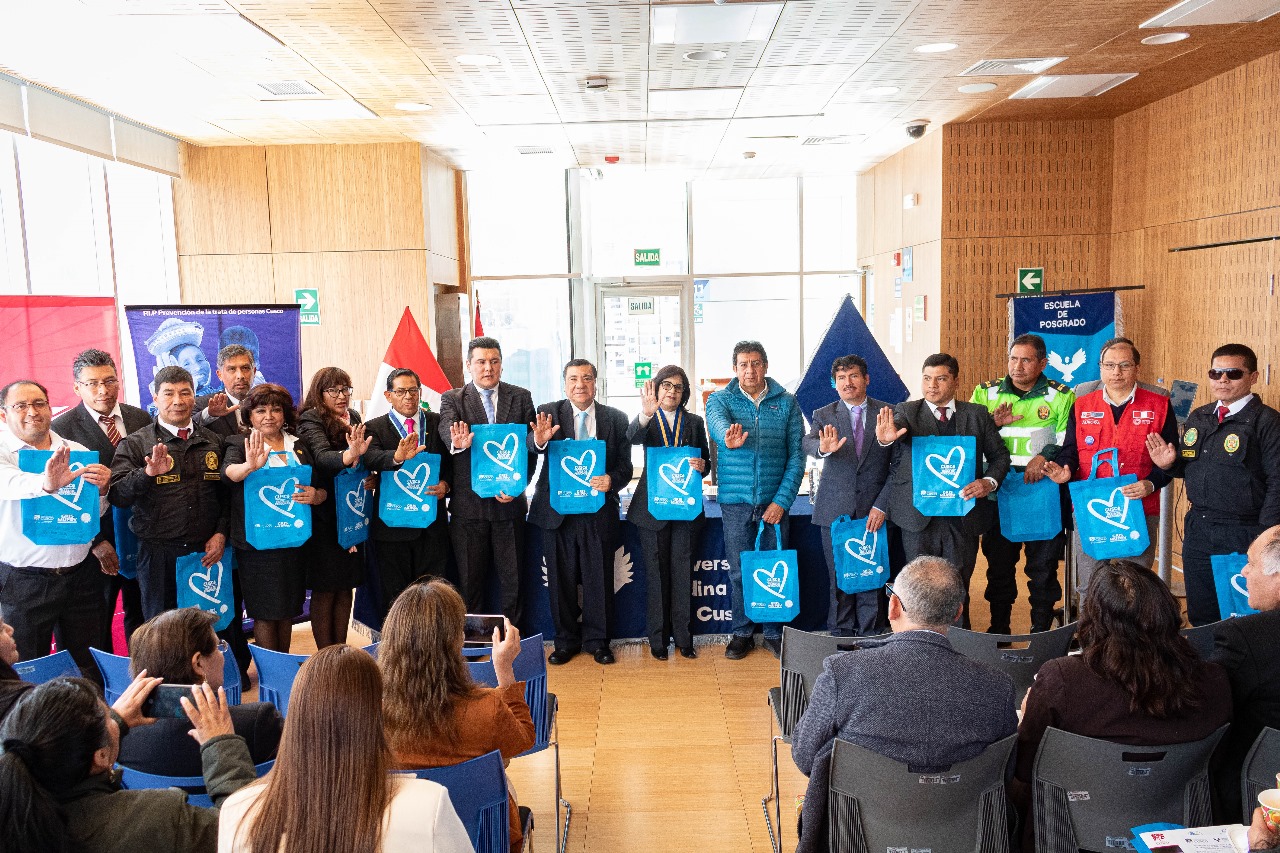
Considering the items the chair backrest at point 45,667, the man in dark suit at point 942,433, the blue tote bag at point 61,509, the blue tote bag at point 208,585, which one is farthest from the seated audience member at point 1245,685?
the blue tote bag at point 61,509

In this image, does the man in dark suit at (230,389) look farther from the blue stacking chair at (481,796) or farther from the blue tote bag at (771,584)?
the blue stacking chair at (481,796)

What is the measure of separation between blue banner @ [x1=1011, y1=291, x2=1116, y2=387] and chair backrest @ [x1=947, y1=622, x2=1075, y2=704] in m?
4.78

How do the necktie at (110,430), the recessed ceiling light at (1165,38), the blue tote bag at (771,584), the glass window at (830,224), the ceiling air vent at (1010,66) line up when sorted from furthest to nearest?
the glass window at (830,224) < the ceiling air vent at (1010,66) < the recessed ceiling light at (1165,38) < the blue tote bag at (771,584) < the necktie at (110,430)

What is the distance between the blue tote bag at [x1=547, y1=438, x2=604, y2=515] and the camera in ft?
16.5

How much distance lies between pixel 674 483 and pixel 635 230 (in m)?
7.56

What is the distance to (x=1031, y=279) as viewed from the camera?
8.62 meters

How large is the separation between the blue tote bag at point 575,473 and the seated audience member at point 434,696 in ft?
8.53

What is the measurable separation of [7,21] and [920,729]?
5.66 m

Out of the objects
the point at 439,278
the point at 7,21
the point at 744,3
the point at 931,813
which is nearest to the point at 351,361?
the point at 439,278

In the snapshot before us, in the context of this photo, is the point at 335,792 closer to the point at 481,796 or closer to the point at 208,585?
the point at 481,796

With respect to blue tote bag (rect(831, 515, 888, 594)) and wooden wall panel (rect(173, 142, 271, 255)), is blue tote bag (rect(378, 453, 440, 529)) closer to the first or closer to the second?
blue tote bag (rect(831, 515, 888, 594))

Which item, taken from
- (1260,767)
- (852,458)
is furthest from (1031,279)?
(1260,767)

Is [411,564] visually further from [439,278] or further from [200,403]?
[439,278]

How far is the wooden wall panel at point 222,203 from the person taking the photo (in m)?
8.80
